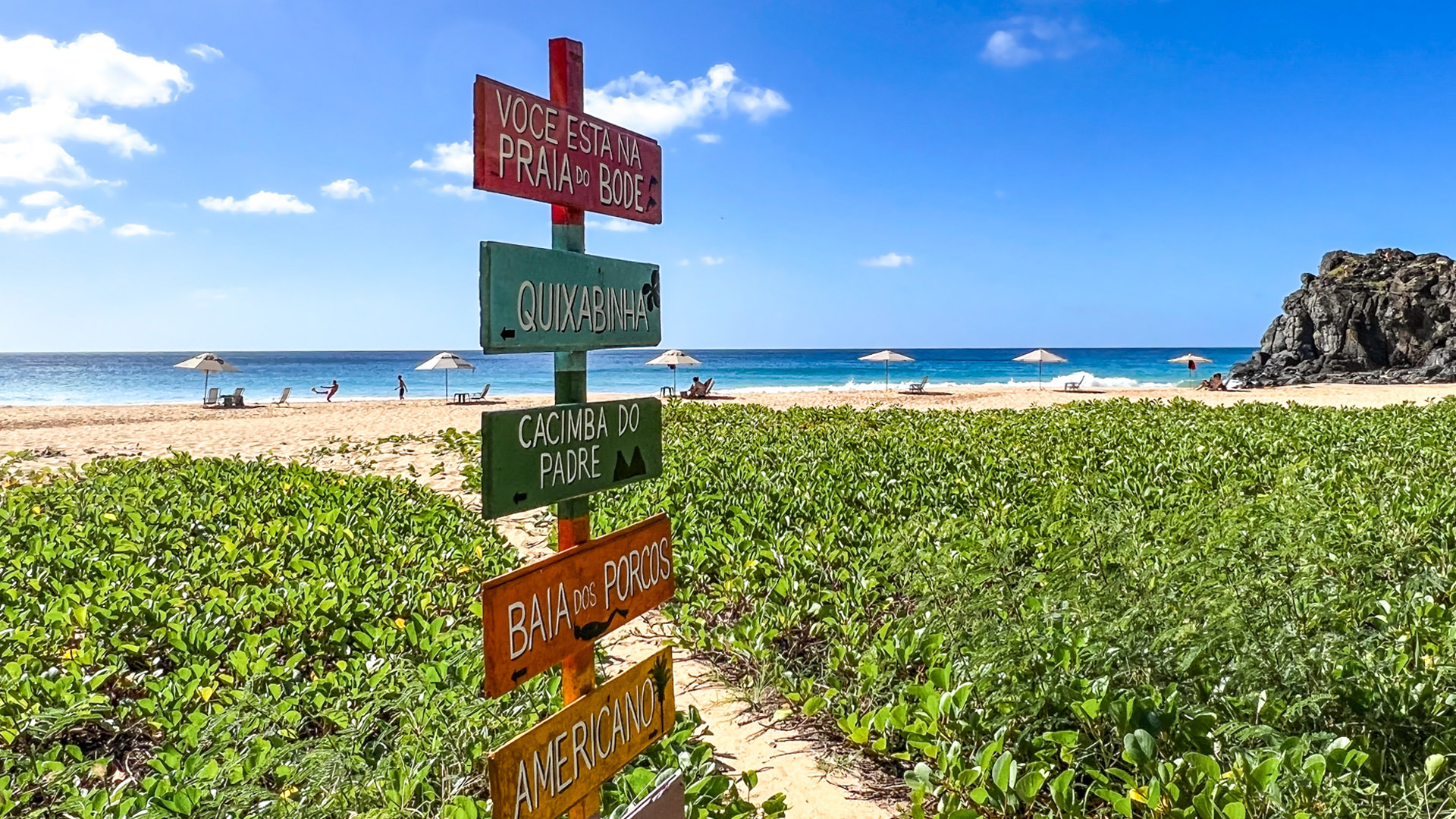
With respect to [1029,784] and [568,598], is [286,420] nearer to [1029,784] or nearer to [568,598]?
[568,598]

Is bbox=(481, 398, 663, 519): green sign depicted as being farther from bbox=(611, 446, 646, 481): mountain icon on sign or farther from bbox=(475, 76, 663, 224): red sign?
bbox=(475, 76, 663, 224): red sign

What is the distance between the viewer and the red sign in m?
1.99

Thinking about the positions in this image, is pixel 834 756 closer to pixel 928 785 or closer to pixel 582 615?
pixel 928 785

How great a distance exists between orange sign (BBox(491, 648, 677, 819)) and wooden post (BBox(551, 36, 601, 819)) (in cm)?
9

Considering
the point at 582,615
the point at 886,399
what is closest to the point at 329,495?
the point at 582,615

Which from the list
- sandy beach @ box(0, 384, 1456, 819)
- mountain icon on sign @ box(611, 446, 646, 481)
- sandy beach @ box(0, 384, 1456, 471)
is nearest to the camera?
mountain icon on sign @ box(611, 446, 646, 481)

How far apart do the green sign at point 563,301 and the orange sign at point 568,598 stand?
Answer: 539mm

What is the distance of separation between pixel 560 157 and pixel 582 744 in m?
1.54

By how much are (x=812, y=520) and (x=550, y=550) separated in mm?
2059

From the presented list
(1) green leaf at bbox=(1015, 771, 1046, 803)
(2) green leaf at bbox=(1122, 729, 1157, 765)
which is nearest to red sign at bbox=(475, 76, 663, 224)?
(1) green leaf at bbox=(1015, 771, 1046, 803)

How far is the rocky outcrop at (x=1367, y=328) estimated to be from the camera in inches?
1639

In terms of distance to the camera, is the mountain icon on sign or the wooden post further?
the mountain icon on sign

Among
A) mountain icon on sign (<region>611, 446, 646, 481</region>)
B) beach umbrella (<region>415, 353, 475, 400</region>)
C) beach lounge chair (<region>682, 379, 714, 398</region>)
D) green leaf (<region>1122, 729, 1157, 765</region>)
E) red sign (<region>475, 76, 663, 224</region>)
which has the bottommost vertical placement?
green leaf (<region>1122, 729, 1157, 765</region>)

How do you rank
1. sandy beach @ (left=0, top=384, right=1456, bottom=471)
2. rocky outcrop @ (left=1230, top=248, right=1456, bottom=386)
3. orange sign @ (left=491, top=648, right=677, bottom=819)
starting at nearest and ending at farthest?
orange sign @ (left=491, top=648, right=677, bottom=819)
sandy beach @ (left=0, top=384, right=1456, bottom=471)
rocky outcrop @ (left=1230, top=248, right=1456, bottom=386)
